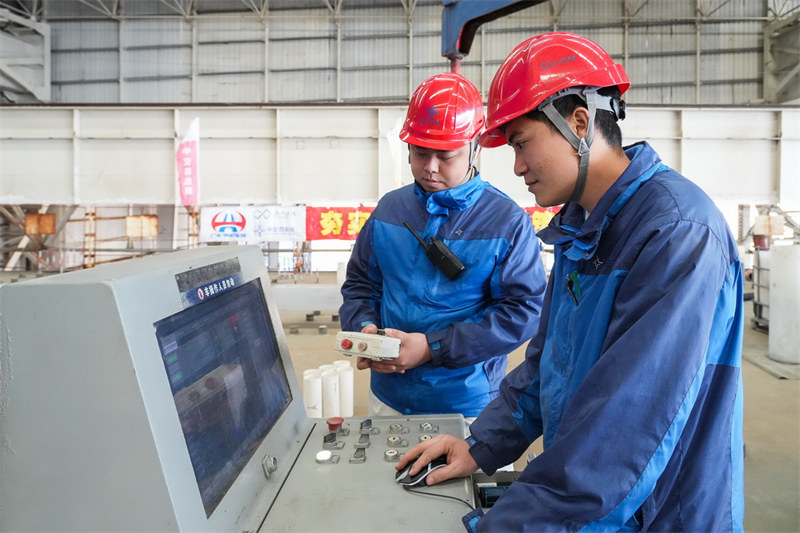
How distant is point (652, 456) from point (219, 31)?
16.9 m

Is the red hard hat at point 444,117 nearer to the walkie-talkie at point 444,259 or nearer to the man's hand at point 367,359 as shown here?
the walkie-talkie at point 444,259

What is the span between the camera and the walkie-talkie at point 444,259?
1731 mm

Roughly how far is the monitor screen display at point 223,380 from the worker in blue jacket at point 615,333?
Answer: 1.09 feet

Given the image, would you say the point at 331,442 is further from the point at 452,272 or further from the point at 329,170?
the point at 329,170

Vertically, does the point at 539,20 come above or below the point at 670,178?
above

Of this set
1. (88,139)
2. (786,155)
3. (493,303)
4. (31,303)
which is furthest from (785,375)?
(88,139)

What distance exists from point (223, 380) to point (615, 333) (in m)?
0.70

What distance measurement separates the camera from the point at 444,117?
1803 millimetres

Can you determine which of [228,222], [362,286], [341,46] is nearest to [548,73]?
[362,286]

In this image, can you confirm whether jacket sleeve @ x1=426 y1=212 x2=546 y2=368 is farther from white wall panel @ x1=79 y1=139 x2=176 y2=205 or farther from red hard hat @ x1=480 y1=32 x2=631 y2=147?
white wall panel @ x1=79 y1=139 x2=176 y2=205

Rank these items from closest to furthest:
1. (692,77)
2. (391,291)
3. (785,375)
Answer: (391,291)
(785,375)
(692,77)

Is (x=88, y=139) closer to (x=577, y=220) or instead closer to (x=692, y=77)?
(x=577, y=220)

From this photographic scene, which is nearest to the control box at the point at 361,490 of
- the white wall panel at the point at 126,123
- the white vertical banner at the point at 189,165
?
the white vertical banner at the point at 189,165

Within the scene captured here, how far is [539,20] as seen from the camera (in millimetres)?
14711
